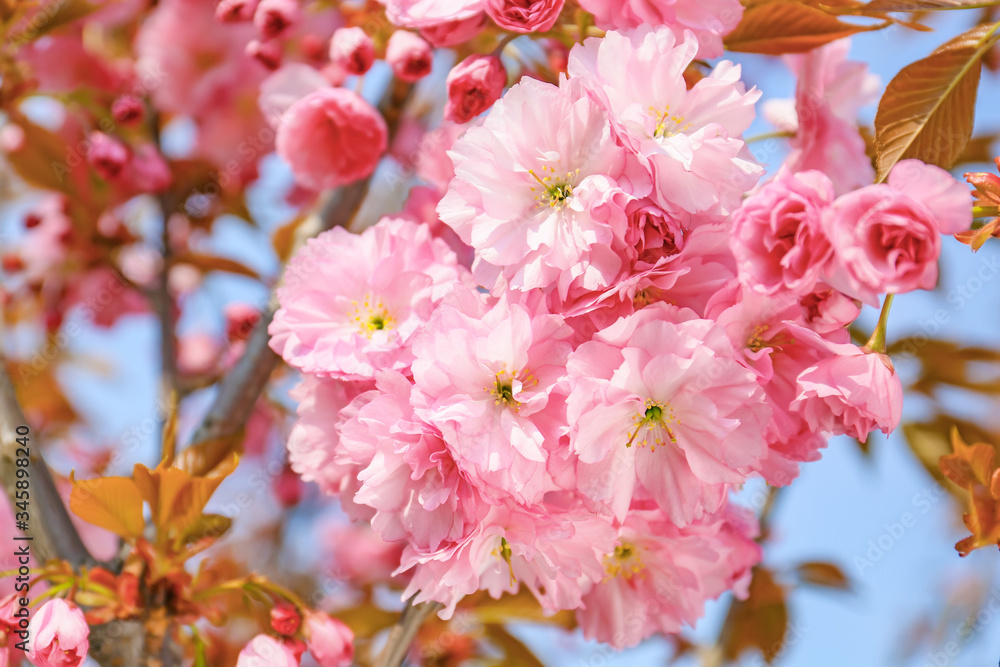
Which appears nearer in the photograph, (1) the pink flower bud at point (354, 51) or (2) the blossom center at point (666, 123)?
(2) the blossom center at point (666, 123)

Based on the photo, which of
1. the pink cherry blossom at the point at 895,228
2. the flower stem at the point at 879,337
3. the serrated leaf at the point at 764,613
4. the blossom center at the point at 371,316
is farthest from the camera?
the serrated leaf at the point at 764,613

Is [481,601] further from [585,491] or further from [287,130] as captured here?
[287,130]

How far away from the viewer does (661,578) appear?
831 mm

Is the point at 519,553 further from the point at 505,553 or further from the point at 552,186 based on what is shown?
the point at 552,186

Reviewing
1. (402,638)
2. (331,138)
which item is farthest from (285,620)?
(331,138)

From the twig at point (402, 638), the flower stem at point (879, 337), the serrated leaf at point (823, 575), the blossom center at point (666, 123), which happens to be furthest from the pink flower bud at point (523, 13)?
the serrated leaf at point (823, 575)

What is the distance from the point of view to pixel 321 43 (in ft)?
4.47

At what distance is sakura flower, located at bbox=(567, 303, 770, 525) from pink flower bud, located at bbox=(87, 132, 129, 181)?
1039mm

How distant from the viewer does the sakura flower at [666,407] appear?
61cm

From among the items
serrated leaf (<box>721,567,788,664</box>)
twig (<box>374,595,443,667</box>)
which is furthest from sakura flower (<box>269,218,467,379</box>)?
serrated leaf (<box>721,567,788,664</box>)

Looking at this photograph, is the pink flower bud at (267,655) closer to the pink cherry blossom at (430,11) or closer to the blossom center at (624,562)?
the blossom center at (624,562)

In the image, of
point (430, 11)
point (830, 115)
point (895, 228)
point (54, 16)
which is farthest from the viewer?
point (54, 16)

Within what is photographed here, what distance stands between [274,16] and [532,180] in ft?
1.76

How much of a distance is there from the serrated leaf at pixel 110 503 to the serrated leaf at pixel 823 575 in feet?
3.54
